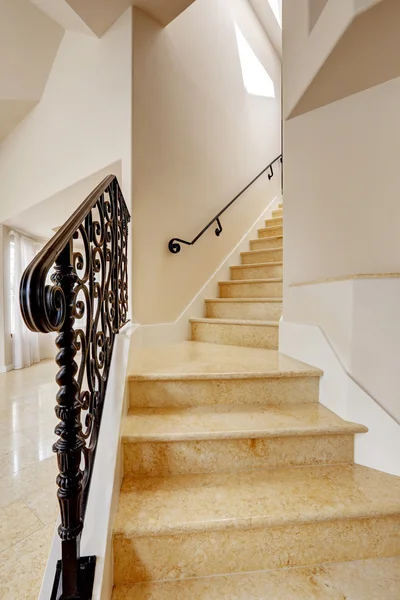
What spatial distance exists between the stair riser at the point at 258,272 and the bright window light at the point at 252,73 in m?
2.26

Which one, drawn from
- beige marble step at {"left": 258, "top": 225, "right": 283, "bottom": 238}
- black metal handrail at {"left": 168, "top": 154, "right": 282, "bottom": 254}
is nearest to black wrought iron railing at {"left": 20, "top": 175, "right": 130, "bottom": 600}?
black metal handrail at {"left": 168, "top": 154, "right": 282, "bottom": 254}

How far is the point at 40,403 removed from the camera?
121 inches

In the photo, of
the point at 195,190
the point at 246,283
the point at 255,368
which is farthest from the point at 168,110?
the point at 255,368

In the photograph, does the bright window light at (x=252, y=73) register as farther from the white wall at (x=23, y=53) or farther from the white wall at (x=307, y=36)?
the white wall at (x=23, y=53)

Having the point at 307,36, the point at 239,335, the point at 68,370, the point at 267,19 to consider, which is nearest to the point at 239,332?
the point at 239,335

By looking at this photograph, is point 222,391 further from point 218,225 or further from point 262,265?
point 218,225

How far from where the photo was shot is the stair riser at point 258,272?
2.69 meters

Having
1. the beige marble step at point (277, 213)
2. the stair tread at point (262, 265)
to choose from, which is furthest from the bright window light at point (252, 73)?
the stair tread at point (262, 265)

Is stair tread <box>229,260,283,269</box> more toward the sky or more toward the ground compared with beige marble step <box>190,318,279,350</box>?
more toward the sky

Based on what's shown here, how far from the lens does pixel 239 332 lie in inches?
85.8

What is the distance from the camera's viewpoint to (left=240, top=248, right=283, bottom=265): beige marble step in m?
2.90

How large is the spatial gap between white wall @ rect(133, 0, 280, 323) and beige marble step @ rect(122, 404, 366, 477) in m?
1.03

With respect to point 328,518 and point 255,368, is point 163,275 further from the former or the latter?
point 328,518

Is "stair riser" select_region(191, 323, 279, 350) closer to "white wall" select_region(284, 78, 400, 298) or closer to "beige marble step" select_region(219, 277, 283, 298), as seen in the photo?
"white wall" select_region(284, 78, 400, 298)
